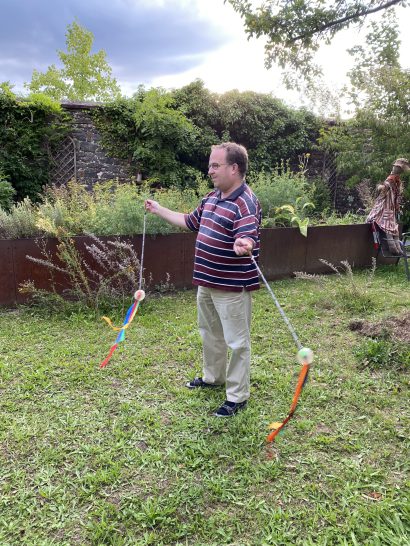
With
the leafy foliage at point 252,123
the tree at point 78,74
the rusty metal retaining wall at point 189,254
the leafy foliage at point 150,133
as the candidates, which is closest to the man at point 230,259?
the rusty metal retaining wall at point 189,254

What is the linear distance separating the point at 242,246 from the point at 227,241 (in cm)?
27

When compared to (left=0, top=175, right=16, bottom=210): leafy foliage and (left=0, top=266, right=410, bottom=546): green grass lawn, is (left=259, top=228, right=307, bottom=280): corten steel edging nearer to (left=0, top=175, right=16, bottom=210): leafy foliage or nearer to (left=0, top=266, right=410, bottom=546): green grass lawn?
(left=0, top=266, right=410, bottom=546): green grass lawn

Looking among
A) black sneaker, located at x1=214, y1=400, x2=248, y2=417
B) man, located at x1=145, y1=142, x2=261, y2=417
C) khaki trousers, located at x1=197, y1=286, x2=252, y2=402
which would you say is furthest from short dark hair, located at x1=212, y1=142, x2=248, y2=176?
black sneaker, located at x1=214, y1=400, x2=248, y2=417

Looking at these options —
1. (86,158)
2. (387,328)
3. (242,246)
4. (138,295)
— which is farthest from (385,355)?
(86,158)

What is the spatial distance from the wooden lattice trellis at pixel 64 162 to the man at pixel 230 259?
6.97m

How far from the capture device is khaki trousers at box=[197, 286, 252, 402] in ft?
8.46

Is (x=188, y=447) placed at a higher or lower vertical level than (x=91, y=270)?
lower

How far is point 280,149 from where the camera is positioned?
1113 cm

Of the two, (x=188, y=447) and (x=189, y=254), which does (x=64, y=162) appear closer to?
(x=189, y=254)

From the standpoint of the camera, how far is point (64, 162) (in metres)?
8.84

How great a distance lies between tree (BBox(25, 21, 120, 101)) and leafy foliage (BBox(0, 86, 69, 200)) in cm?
1284

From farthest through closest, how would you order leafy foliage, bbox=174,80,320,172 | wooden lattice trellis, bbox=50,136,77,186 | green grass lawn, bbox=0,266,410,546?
1. leafy foliage, bbox=174,80,320,172
2. wooden lattice trellis, bbox=50,136,77,186
3. green grass lawn, bbox=0,266,410,546

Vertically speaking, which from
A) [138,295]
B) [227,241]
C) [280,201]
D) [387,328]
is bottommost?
[387,328]

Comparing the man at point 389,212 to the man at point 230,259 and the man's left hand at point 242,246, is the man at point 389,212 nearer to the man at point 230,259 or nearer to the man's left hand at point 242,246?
the man at point 230,259
